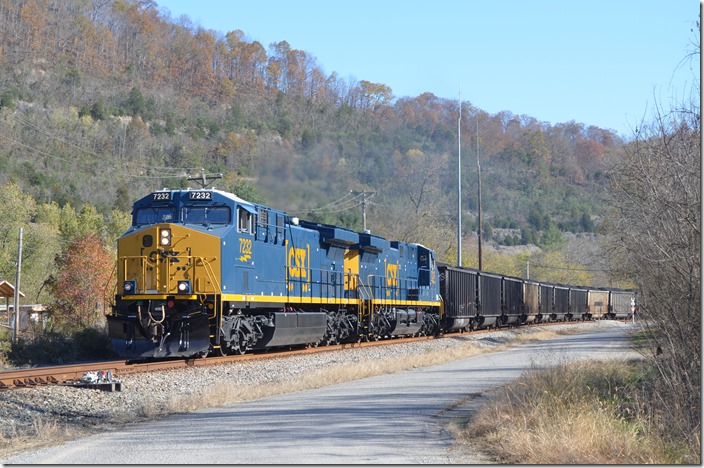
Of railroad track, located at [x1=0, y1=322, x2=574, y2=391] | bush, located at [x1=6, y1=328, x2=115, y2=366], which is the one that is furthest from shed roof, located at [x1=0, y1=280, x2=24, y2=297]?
railroad track, located at [x1=0, y1=322, x2=574, y2=391]

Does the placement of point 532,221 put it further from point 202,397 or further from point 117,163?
point 202,397

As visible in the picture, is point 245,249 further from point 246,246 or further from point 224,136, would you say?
point 224,136

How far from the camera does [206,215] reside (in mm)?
21578

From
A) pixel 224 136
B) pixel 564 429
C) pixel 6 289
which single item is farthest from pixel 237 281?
pixel 224 136

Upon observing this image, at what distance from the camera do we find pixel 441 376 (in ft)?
62.4

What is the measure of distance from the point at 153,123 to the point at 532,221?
91.4m

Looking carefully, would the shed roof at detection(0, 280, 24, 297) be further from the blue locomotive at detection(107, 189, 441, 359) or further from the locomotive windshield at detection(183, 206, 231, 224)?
the locomotive windshield at detection(183, 206, 231, 224)

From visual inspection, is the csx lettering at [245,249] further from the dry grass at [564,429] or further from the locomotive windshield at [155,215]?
the dry grass at [564,429]

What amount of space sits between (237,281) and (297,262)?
4.25 meters

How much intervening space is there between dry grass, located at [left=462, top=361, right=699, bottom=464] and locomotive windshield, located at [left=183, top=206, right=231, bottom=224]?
379 inches

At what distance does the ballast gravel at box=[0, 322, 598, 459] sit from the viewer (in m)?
12.7

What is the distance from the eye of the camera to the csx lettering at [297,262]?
82.1 feet

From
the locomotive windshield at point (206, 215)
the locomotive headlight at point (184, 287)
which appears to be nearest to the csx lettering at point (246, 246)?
the locomotive windshield at point (206, 215)

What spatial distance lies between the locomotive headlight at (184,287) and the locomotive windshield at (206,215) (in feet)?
5.75
